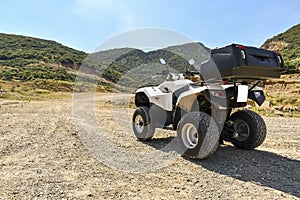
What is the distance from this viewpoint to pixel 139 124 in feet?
22.6

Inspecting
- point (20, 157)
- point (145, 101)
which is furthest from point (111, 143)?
point (20, 157)

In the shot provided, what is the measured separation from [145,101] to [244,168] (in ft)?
A: 10.6

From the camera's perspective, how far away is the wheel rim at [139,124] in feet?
21.9

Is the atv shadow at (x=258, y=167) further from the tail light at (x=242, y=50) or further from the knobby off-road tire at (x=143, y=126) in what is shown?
the tail light at (x=242, y=50)

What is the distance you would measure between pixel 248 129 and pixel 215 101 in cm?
123

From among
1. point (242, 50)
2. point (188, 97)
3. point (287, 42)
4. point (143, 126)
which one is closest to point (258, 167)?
point (188, 97)

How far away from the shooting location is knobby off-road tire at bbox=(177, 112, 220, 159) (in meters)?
4.73

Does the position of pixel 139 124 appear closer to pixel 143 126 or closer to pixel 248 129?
pixel 143 126

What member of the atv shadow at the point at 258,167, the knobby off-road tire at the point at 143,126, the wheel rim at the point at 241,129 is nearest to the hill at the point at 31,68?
the knobby off-road tire at the point at 143,126

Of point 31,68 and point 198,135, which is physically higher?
point 31,68

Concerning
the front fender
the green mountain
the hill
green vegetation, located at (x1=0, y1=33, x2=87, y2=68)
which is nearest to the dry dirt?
the front fender

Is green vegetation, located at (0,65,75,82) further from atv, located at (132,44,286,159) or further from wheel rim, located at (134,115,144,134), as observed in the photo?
atv, located at (132,44,286,159)

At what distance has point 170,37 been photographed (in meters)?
6.32

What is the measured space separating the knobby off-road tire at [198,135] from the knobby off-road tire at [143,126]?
4.28ft
